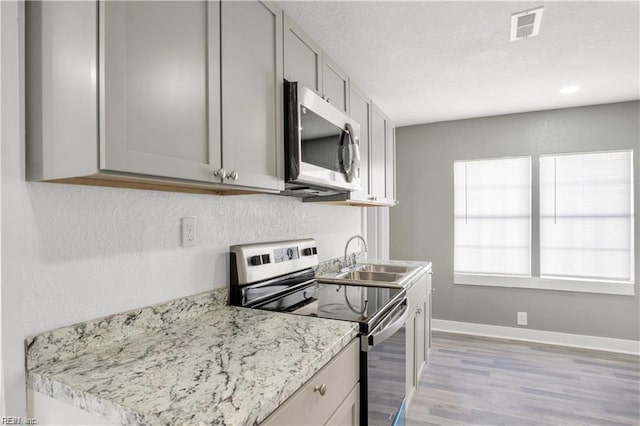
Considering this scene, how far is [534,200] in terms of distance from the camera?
3670 millimetres

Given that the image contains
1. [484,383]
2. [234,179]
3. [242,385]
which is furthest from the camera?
[484,383]

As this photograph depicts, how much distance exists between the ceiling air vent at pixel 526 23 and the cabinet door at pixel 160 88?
5.21 feet

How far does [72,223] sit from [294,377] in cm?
77

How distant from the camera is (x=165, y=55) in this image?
0.94m

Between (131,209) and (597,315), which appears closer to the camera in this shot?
(131,209)

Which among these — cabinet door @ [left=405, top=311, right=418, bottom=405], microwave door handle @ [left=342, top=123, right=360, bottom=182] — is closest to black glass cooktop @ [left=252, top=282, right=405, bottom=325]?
cabinet door @ [left=405, top=311, right=418, bottom=405]

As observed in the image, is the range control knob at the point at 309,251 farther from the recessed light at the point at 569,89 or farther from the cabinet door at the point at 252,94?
the recessed light at the point at 569,89

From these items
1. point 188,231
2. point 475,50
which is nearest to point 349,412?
point 188,231

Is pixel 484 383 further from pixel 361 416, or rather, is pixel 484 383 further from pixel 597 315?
pixel 361 416

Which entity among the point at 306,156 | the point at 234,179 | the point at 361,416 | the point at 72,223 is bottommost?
the point at 361,416

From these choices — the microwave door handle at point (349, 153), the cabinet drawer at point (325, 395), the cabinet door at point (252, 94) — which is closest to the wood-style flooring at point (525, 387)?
the cabinet drawer at point (325, 395)

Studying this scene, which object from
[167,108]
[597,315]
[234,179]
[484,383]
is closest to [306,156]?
[234,179]

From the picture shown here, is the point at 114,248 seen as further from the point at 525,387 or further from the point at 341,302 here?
the point at 525,387

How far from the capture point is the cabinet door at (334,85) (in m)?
1.95
